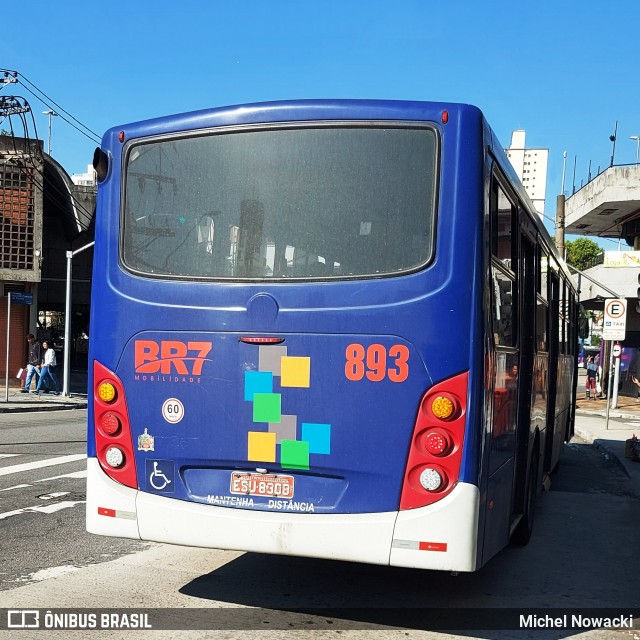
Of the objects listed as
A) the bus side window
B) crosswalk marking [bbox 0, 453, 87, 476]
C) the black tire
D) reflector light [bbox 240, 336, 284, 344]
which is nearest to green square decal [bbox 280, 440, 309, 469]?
reflector light [bbox 240, 336, 284, 344]

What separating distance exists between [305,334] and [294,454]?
0.69 meters

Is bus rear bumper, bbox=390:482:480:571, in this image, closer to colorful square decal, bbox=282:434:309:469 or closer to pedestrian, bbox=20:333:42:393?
colorful square decal, bbox=282:434:309:469

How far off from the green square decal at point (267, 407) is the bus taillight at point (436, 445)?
0.81 meters

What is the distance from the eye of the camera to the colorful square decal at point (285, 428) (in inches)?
196

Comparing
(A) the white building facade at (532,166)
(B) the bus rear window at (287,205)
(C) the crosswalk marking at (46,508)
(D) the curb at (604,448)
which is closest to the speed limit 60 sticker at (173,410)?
(B) the bus rear window at (287,205)

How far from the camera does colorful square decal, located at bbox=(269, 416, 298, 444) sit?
4977 mm

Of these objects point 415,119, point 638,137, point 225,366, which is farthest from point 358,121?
point 638,137

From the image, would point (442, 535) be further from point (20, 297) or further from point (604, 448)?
point (20, 297)

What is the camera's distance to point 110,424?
540 centimetres

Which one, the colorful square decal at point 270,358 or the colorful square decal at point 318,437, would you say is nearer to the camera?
the colorful square decal at point 318,437

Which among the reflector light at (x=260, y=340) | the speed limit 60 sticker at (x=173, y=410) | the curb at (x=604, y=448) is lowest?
the curb at (x=604, y=448)

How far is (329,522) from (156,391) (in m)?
1.34

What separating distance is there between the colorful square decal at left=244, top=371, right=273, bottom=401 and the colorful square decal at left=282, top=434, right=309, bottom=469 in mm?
334

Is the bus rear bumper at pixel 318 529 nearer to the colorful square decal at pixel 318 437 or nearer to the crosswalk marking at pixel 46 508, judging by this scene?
the colorful square decal at pixel 318 437
